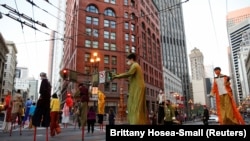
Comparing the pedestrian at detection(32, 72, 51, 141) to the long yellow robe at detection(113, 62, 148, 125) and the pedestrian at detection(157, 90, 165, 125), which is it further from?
the pedestrian at detection(157, 90, 165, 125)

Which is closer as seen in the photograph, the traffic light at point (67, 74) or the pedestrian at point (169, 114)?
the pedestrian at point (169, 114)

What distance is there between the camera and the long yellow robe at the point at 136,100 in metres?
5.20

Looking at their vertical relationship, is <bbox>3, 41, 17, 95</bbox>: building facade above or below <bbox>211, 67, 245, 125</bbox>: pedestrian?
above

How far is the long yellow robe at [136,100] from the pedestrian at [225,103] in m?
3.47

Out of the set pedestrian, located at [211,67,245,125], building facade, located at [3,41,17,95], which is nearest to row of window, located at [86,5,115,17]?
pedestrian, located at [211,67,245,125]

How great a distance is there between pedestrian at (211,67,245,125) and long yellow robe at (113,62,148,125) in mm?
3470

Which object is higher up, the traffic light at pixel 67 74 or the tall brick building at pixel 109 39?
the tall brick building at pixel 109 39

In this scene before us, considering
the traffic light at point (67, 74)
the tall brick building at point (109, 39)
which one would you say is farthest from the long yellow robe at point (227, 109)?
the tall brick building at point (109, 39)

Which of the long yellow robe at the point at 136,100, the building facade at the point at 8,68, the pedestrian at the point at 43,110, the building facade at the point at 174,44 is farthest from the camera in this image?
the building facade at the point at 174,44

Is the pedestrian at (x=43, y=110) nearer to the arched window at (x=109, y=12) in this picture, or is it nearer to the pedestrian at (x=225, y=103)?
the pedestrian at (x=225, y=103)

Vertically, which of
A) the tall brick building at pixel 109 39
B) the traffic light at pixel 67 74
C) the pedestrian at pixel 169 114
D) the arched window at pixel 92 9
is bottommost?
the pedestrian at pixel 169 114

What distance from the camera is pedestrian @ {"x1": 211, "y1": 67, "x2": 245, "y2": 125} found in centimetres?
735

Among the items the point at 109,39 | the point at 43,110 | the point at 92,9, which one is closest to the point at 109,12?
the point at 92,9

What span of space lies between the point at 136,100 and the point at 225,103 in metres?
3.81
